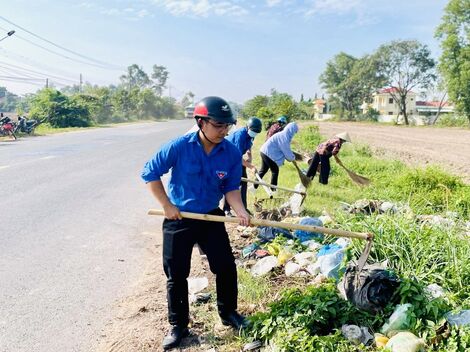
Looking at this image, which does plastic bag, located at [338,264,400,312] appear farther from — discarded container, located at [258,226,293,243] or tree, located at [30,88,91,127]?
tree, located at [30,88,91,127]

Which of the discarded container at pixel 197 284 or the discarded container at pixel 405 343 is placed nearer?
the discarded container at pixel 405 343

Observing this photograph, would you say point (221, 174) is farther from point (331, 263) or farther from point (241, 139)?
point (241, 139)

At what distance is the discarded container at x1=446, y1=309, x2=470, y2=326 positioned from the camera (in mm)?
2831

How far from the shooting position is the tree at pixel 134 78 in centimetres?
9712

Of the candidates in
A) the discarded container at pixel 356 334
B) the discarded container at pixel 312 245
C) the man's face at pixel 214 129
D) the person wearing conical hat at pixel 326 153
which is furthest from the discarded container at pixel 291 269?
the person wearing conical hat at pixel 326 153

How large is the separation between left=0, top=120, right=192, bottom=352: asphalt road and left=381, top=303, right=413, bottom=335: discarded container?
2121 mm

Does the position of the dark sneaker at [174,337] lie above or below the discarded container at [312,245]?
below

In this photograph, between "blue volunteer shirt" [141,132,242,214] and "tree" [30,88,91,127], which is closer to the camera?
"blue volunteer shirt" [141,132,242,214]

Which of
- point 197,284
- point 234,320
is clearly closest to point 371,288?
point 234,320

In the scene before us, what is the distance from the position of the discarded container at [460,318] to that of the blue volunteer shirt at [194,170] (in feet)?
5.78

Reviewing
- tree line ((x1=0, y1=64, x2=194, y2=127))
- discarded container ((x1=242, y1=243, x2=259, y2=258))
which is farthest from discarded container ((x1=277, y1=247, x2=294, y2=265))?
tree line ((x1=0, y1=64, x2=194, y2=127))

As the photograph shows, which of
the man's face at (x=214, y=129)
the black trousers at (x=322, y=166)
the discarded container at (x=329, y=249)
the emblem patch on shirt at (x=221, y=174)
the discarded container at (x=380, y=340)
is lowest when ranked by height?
the discarded container at (x=380, y=340)

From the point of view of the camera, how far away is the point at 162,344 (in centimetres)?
305

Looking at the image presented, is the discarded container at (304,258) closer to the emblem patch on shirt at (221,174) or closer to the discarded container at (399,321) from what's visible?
the discarded container at (399,321)
